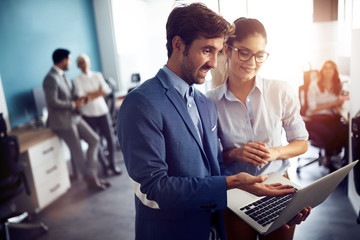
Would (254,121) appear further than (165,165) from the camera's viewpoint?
Yes

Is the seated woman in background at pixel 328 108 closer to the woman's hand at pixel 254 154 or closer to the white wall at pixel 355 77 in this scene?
Result: the white wall at pixel 355 77

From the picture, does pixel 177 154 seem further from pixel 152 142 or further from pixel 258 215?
pixel 258 215

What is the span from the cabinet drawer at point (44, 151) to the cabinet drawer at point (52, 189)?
25cm

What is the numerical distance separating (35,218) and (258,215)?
8.79 feet

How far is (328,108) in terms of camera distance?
341 cm

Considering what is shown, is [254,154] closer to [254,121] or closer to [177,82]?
[254,121]

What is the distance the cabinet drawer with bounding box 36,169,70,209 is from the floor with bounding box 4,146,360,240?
2.7 inches

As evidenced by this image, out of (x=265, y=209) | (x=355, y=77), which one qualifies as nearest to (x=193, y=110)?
(x=265, y=209)

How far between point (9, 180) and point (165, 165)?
6.92 ft

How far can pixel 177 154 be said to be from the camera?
1052 millimetres

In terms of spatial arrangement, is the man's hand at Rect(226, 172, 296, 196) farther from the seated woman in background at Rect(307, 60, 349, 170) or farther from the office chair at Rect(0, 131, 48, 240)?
the seated woman in background at Rect(307, 60, 349, 170)

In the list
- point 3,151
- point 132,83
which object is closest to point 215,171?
point 3,151

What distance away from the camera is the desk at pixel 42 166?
120 inches

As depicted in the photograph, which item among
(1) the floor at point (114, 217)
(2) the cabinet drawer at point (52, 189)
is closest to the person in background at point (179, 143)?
(1) the floor at point (114, 217)
